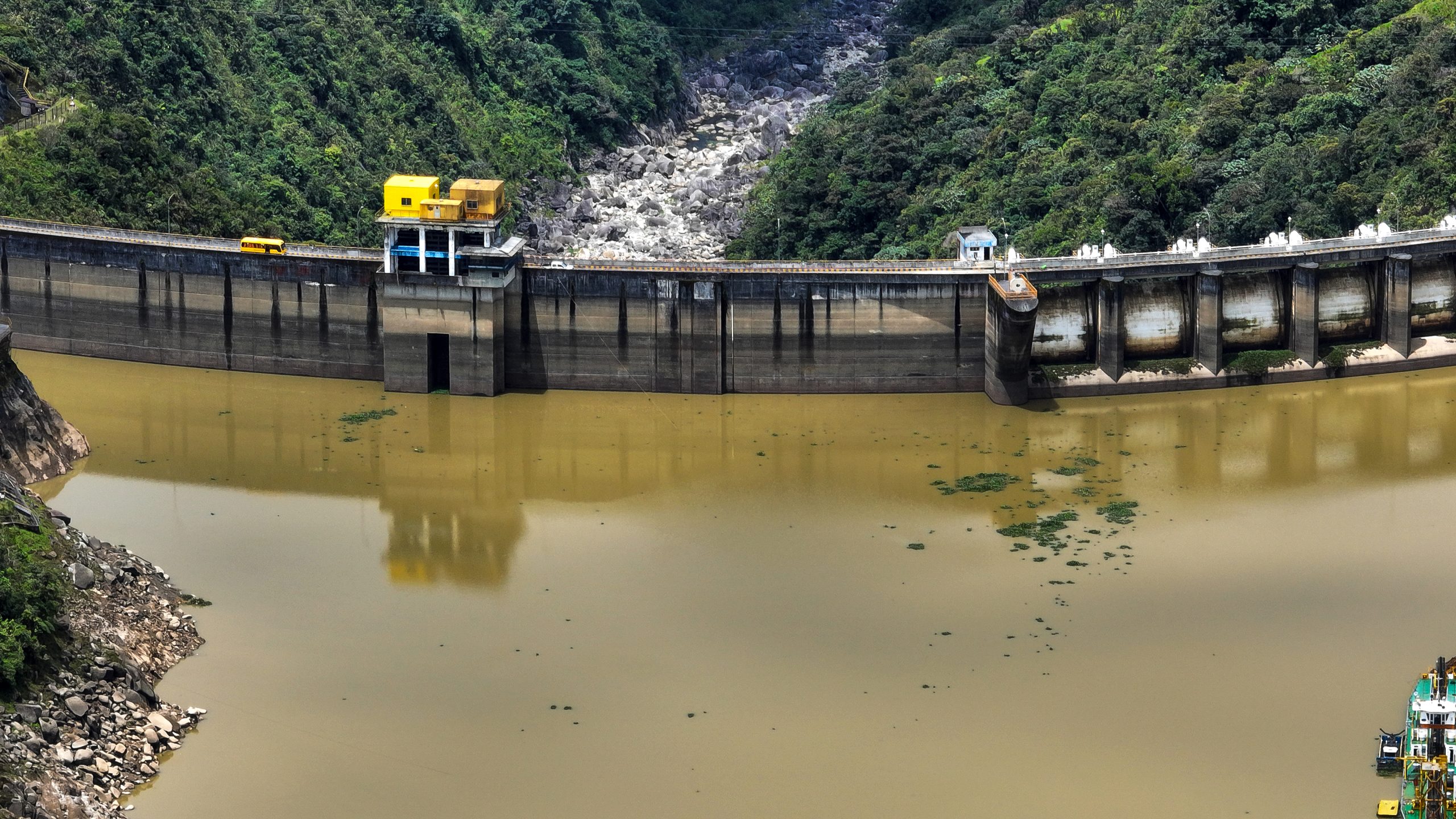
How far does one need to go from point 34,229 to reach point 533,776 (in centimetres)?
4127

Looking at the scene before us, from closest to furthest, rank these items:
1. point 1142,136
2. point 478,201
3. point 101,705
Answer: point 101,705, point 478,201, point 1142,136

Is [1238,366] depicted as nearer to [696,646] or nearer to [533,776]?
[696,646]

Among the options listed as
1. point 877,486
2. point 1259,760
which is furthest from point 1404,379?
point 1259,760

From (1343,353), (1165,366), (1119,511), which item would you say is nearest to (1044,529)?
(1119,511)

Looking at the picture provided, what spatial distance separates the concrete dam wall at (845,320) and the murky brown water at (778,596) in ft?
3.86

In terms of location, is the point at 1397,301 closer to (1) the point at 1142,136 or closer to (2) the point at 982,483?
(1) the point at 1142,136

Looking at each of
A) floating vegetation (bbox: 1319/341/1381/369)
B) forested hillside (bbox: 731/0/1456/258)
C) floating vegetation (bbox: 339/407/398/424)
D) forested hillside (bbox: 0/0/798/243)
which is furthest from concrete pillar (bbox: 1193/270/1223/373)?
forested hillside (bbox: 0/0/798/243)

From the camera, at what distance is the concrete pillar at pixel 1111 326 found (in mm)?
67062

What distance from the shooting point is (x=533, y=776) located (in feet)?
133

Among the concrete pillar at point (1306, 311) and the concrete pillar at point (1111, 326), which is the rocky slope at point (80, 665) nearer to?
the concrete pillar at point (1111, 326)

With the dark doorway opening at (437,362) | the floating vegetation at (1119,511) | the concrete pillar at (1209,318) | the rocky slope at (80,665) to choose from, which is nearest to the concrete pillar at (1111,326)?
the concrete pillar at (1209,318)

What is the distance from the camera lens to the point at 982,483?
5872cm

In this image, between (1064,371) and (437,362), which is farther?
(437,362)

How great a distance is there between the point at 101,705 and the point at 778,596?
17301 mm
